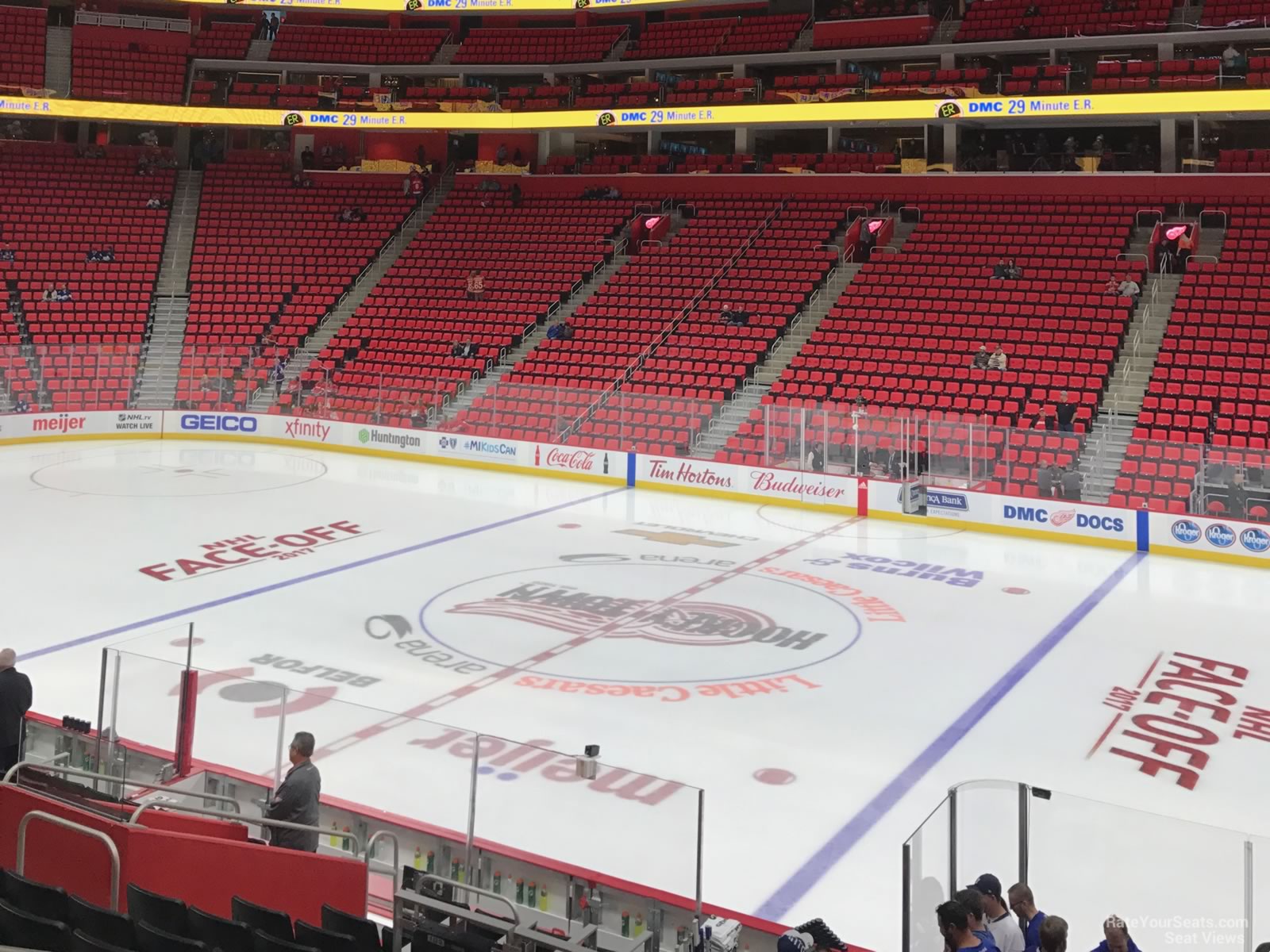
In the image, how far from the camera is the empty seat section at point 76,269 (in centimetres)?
2450

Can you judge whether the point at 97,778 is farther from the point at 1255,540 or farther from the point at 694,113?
the point at 694,113

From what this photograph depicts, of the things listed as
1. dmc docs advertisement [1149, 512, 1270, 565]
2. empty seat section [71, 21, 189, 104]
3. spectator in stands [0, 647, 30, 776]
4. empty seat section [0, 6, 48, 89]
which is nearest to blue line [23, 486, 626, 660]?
spectator in stands [0, 647, 30, 776]

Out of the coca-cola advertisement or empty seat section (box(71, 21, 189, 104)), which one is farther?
empty seat section (box(71, 21, 189, 104))

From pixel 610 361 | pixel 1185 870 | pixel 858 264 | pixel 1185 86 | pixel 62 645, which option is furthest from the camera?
pixel 858 264

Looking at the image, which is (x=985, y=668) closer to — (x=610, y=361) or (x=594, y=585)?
(x=594, y=585)

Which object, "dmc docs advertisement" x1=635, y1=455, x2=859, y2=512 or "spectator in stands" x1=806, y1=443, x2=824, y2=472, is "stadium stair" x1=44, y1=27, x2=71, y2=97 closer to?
"dmc docs advertisement" x1=635, y1=455, x2=859, y2=512

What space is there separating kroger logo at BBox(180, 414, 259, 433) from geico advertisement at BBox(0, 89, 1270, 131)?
1011cm

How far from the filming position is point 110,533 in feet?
52.9

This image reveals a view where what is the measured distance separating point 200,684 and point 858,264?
21787mm

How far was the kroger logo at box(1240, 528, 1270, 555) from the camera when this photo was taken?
16.0 m

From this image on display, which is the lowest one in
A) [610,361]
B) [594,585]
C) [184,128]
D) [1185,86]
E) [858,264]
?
[594,585]

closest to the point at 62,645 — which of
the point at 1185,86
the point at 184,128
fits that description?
the point at 1185,86

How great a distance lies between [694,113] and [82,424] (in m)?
15.6

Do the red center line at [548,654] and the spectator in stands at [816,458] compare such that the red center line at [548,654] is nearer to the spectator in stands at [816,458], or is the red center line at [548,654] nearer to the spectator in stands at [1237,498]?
the spectator in stands at [816,458]
